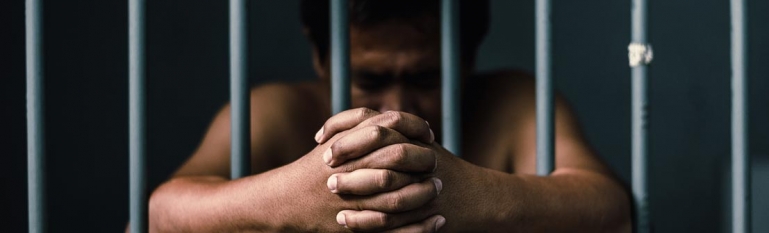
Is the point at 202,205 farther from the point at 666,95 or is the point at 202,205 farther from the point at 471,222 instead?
the point at 666,95

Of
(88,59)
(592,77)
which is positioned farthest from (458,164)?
(592,77)

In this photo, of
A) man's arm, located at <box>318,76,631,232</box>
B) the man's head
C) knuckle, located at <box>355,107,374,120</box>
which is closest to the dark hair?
the man's head

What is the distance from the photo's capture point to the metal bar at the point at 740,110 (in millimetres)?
623

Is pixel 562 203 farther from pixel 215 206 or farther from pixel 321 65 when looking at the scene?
pixel 321 65

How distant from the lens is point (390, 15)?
1.00 metres

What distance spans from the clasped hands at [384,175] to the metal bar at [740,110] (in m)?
0.27

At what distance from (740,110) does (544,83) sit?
0.18m

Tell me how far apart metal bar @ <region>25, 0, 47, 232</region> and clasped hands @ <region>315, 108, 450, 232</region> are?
26 centimetres

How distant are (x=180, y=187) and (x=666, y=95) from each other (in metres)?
1.82

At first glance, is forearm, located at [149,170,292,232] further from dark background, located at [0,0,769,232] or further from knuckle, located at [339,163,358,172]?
dark background, located at [0,0,769,232]

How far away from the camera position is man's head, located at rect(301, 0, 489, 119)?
0.99m

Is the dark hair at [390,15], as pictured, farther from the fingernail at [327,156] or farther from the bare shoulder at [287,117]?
the fingernail at [327,156]

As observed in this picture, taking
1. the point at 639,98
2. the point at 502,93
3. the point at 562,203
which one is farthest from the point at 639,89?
the point at 502,93

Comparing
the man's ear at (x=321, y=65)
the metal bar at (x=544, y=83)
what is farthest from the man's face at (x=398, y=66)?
the metal bar at (x=544, y=83)
